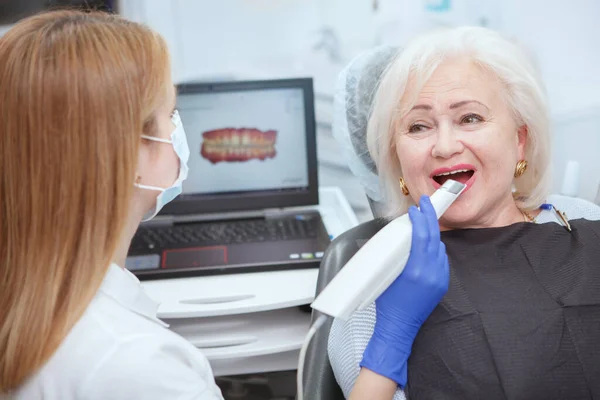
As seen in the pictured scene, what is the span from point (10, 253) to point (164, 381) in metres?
0.27

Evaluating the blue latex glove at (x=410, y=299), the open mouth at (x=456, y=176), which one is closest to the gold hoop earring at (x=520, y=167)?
the open mouth at (x=456, y=176)

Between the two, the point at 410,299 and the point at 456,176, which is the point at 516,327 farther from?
the point at 456,176

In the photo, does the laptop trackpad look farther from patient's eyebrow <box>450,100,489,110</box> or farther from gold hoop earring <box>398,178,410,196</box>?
patient's eyebrow <box>450,100,489,110</box>

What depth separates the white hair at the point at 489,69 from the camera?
4.23ft

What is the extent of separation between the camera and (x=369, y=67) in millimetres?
1458

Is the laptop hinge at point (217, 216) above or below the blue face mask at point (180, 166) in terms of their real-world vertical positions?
below

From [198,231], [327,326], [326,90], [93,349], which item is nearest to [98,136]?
[93,349]

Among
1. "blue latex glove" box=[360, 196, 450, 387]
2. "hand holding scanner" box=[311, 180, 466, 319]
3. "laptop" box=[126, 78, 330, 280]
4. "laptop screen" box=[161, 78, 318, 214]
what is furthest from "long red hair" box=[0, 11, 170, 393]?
"laptop screen" box=[161, 78, 318, 214]

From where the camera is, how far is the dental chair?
138 centimetres

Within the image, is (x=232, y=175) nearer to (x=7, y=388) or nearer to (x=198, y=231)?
(x=198, y=231)

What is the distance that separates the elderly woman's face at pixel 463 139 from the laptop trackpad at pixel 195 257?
57 centimetres

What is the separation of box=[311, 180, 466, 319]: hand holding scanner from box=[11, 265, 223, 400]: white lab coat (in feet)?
0.78

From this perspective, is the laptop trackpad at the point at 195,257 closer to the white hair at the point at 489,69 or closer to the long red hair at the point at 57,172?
the white hair at the point at 489,69

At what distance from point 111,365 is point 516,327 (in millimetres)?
692
